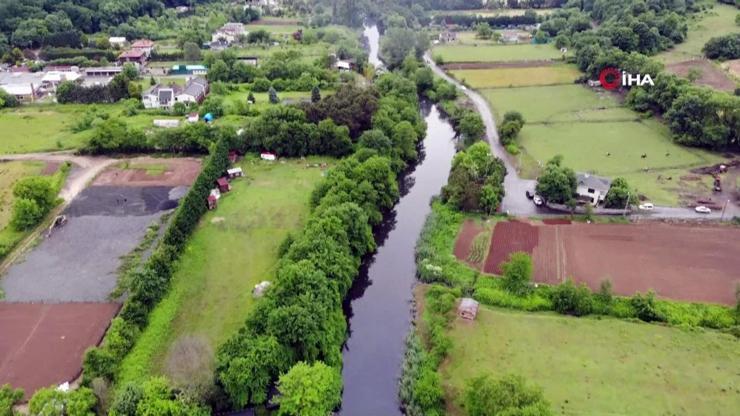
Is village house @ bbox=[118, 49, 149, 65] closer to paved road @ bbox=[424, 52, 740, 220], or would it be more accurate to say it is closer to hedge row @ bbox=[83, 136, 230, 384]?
hedge row @ bbox=[83, 136, 230, 384]

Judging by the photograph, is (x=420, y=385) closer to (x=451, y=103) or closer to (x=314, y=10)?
(x=451, y=103)

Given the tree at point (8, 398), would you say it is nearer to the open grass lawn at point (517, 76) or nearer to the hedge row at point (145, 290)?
the hedge row at point (145, 290)

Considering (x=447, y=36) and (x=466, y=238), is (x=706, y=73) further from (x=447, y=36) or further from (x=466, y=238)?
(x=466, y=238)

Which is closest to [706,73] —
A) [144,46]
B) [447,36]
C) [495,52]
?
[495,52]

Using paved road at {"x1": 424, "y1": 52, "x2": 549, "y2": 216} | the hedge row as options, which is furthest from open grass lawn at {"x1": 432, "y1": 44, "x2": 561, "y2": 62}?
the hedge row

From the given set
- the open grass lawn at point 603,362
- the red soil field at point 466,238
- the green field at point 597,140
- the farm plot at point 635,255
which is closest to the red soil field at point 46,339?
the open grass lawn at point 603,362
